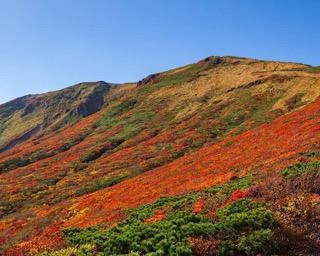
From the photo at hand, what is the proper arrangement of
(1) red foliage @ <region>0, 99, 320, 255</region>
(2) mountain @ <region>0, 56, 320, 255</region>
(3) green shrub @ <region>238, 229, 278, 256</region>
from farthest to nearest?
1. (1) red foliage @ <region>0, 99, 320, 255</region>
2. (2) mountain @ <region>0, 56, 320, 255</region>
3. (3) green shrub @ <region>238, 229, 278, 256</region>

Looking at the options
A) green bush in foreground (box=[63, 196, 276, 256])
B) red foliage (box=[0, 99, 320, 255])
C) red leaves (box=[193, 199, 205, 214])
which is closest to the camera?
green bush in foreground (box=[63, 196, 276, 256])

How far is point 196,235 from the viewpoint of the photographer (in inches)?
805

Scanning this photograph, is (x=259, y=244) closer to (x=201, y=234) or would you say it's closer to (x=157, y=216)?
(x=201, y=234)

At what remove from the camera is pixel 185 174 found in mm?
46281

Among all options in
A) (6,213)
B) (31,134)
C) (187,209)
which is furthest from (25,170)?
(31,134)

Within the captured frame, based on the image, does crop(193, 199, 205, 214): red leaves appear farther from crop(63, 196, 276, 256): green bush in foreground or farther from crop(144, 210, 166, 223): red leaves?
crop(63, 196, 276, 256): green bush in foreground

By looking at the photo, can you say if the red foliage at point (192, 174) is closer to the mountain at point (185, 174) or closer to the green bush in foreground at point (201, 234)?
the mountain at point (185, 174)

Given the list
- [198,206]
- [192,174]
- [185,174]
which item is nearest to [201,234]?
[198,206]

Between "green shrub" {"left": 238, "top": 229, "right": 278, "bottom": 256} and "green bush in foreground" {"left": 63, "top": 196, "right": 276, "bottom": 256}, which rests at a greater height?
"green bush in foreground" {"left": 63, "top": 196, "right": 276, "bottom": 256}

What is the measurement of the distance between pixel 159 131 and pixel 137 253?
6859 centimetres

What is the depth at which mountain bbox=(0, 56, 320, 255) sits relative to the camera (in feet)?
67.0

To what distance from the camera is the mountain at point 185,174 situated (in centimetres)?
2042

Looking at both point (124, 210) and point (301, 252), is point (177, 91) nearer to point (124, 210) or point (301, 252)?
point (124, 210)

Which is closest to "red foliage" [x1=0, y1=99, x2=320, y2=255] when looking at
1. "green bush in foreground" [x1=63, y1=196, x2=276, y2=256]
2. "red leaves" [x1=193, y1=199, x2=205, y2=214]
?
"red leaves" [x1=193, y1=199, x2=205, y2=214]
